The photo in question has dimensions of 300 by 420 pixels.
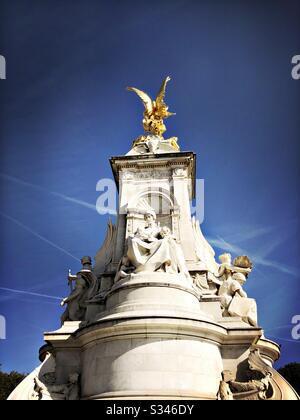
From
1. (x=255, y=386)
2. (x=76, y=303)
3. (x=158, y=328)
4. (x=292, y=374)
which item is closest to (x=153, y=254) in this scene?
(x=158, y=328)

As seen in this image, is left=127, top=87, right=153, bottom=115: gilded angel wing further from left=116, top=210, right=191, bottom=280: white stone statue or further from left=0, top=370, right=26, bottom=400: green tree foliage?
left=0, top=370, right=26, bottom=400: green tree foliage

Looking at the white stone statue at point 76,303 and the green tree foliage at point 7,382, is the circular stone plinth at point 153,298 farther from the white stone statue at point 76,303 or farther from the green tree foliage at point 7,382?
the green tree foliage at point 7,382

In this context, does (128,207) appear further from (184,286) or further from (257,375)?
(257,375)

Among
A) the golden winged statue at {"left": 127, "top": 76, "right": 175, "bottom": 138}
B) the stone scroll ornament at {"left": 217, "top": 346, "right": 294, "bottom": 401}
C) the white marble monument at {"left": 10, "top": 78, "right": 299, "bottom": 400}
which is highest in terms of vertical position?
the golden winged statue at {"left": 127, "top": 76, "right": 175, "bottom": 138}

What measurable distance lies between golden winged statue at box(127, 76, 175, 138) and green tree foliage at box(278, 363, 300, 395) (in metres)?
23.4

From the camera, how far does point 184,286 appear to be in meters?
13.6

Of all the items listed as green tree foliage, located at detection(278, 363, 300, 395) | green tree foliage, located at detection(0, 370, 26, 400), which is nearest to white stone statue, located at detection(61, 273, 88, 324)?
green tree foliage, located at detection(0, 370, 26, 400)

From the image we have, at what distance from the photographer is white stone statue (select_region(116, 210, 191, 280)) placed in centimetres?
1412

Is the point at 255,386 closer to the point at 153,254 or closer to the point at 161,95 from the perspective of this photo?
the point at 153,254

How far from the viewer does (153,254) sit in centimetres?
1437

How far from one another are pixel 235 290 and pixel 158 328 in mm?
4793

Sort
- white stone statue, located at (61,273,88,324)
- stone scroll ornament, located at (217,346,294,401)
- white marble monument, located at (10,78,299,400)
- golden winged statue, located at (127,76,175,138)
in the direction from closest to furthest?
1. white marble monument, located at (10,78,299,400)
2. stone scroll ornament, located at (217,346,294,401)
3. white stone statue, located at (61,273,88,324)
4. golden winged statue, located at (127,76,175,138)
